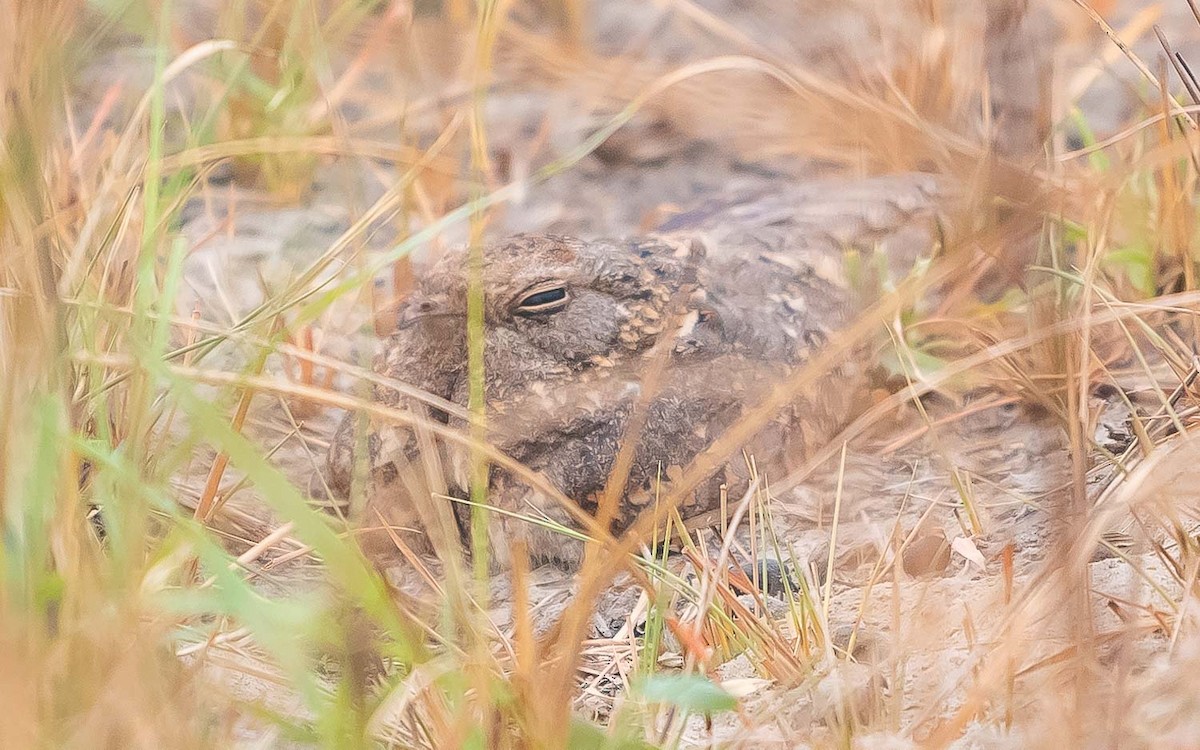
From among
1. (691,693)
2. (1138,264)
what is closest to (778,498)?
(691,693)

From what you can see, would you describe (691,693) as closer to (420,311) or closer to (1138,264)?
(420,311)

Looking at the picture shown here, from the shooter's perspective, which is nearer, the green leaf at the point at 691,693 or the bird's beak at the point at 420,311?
the green leaf at the point at 691,693

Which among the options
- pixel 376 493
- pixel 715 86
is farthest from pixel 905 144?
pixel 376 493

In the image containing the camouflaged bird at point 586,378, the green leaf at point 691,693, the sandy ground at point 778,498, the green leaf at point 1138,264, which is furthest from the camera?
the green leaf at point 1138,264

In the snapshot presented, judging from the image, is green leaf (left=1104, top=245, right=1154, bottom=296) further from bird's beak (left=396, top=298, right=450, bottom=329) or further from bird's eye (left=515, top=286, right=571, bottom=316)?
bird's beak (left=396, top=298, right=450, bottom=329)

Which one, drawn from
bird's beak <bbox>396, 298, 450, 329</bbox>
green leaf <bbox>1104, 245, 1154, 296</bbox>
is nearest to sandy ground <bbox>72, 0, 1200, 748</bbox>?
bird's beak <bbox>396, 298, 450, 329</bbox>

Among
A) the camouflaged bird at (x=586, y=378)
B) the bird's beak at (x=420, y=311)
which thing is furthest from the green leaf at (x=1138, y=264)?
the bird's beak at (x=420, y=311)

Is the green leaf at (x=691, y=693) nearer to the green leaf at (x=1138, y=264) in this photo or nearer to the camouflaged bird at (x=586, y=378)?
the camouflaged bird at (x=586, y=378)
